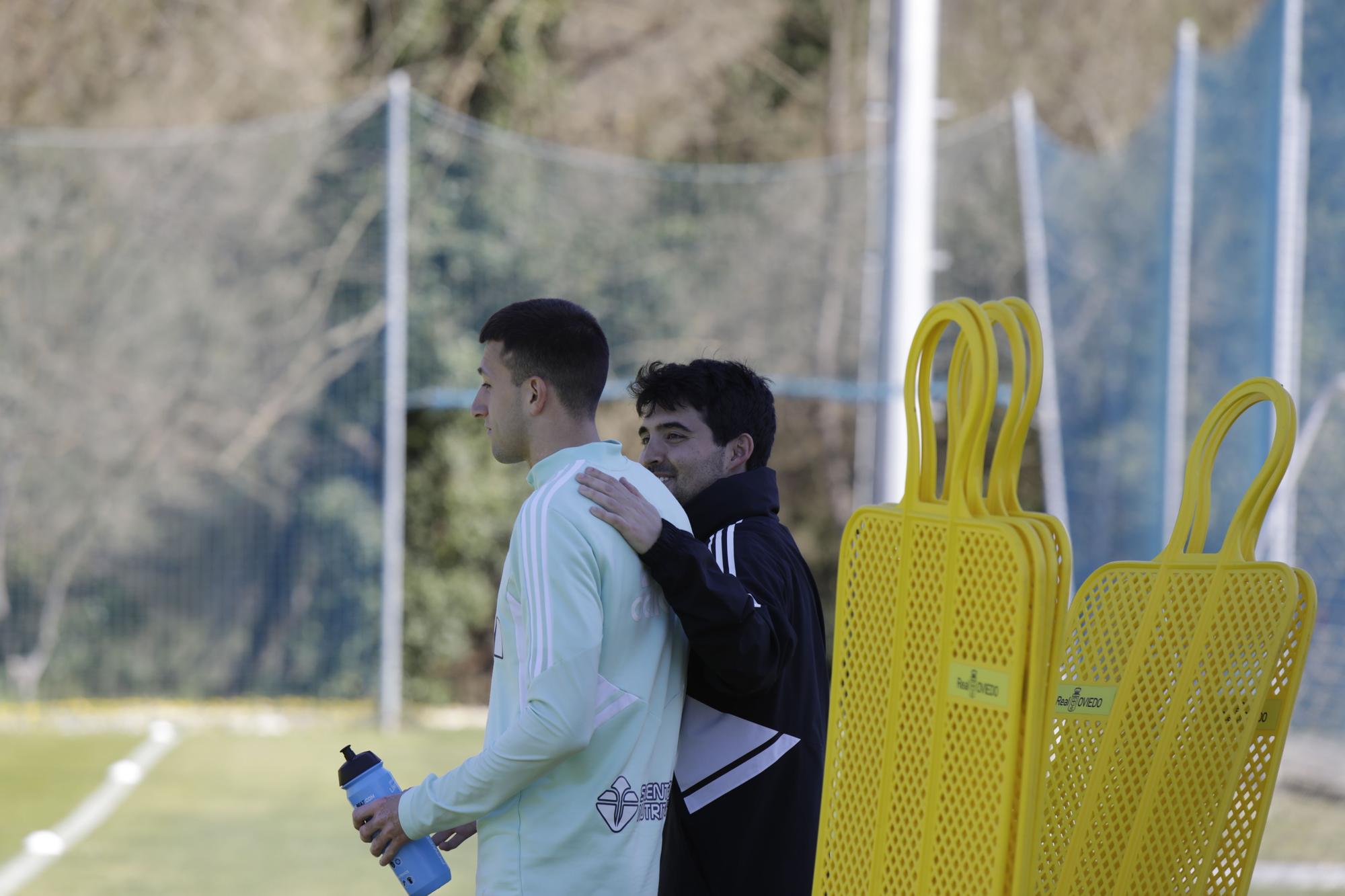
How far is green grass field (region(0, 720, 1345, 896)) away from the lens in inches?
223

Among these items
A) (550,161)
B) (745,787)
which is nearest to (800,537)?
(550,161)

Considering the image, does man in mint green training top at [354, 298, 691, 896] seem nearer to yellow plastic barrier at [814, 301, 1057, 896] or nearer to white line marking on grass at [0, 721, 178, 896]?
yellow plastic barrier at [814, 301, 1057, 896]

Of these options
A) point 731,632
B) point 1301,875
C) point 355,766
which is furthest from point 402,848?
point 1301,875

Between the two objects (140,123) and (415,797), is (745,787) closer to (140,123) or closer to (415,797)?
(415,797)

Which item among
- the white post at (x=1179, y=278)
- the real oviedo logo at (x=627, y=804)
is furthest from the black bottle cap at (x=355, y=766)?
the white post at (x=1179, y=278)

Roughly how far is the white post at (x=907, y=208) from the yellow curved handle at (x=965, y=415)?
175 inches

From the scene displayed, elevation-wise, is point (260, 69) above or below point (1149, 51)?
below

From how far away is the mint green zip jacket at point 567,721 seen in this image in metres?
2.00

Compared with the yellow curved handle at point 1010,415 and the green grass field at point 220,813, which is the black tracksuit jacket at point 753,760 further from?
the green grass field at point 220,813

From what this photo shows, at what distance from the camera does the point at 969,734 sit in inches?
69.5

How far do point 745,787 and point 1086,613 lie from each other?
607 mm

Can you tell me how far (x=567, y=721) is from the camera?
1992 mm

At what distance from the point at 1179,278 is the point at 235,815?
4.90 meters

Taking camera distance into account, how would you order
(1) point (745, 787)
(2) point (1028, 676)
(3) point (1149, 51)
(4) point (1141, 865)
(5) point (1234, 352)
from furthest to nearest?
(3) point (1149, 51) → (5) point (1234, 352) → (1) point (745, 787) → (4) point (1141, 865) → (2) point (1028, 676)
